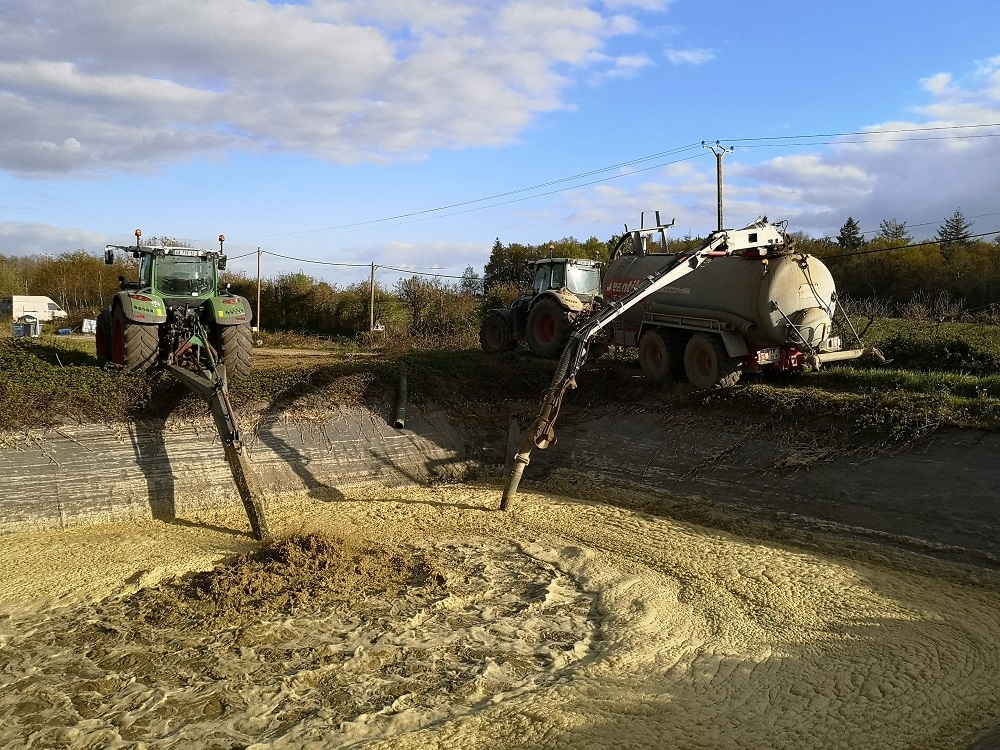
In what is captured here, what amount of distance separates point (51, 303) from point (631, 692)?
3439 cm

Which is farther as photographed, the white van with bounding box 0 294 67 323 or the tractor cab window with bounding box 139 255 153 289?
the white van with bounding box 0 294 67 323

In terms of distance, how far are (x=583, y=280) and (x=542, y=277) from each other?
768mm

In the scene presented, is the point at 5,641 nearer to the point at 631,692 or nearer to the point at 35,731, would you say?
the point at 35,731

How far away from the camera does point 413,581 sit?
7297mm

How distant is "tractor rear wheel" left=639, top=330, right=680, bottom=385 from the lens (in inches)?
463

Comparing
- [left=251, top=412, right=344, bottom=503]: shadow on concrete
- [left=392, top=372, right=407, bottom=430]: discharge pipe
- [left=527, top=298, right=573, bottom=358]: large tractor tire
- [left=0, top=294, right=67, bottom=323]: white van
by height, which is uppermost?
[left=0, top=294, right=67, bottom=323]: white van

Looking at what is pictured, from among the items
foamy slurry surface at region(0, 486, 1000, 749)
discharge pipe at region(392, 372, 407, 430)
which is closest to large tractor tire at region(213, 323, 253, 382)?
discharge pipe at region(392, 372, 407, 430)

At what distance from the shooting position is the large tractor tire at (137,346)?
1049 cm

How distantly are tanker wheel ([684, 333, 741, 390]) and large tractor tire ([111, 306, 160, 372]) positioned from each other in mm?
7464

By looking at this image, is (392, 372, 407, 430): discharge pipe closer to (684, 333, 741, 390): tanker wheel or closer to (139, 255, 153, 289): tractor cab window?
(139, 255, 153, 289): tractor cab window

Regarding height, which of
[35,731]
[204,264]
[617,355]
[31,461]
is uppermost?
[204,264]

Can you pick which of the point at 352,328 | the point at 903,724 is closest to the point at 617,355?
the point at 903,724

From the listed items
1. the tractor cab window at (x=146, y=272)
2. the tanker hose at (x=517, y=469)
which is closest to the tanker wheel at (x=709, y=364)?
the tanker hose at (x=517, y=469)

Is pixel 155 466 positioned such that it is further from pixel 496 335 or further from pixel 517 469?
pixel 496 335
